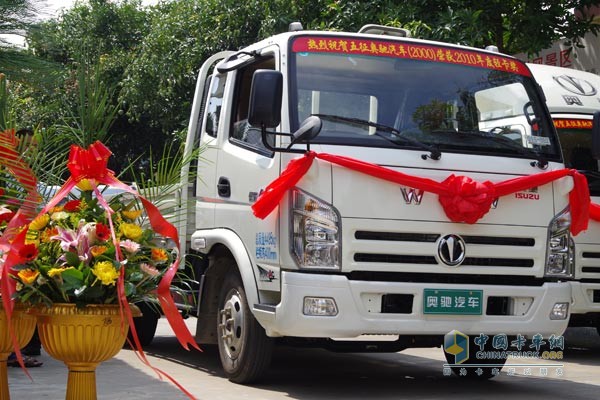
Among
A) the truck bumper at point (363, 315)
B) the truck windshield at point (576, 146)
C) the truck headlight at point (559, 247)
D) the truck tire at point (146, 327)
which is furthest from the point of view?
the truck windshield at point (576, 146)

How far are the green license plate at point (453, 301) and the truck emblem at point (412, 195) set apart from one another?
1.95 feet

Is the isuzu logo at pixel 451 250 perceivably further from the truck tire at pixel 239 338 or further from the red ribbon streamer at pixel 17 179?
the red ribbon streamer at pixel 17 179

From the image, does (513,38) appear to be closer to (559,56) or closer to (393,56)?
(559,56)

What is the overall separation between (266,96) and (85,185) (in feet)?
6.87

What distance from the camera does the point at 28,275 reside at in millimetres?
4582

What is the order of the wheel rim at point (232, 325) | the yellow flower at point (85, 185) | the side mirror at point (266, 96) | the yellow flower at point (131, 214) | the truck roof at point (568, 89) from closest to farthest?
the yellow flower at point (85, 185) → the yellow flower at point (131, 214) → the side mirror at point (266, 96) → the wheel rim at point (232, 325) → the truck roof at point (568, 89)

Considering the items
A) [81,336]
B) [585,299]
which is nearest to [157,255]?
[81,336]

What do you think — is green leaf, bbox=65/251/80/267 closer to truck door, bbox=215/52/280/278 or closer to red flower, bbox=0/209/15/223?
red flower, bbox=0/209/15/223

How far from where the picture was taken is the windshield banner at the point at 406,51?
282 inches

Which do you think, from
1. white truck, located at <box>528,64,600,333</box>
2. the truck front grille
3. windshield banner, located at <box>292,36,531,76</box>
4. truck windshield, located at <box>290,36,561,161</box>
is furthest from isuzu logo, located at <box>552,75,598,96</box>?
the truck front grille

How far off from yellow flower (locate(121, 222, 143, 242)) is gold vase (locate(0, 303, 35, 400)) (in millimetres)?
602

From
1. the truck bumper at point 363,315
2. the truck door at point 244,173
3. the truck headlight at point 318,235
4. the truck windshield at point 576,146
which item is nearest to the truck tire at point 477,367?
the truck bumper at point 363,315

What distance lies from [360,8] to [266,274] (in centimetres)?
782

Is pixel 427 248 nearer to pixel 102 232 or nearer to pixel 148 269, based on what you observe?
pixel 148 269
